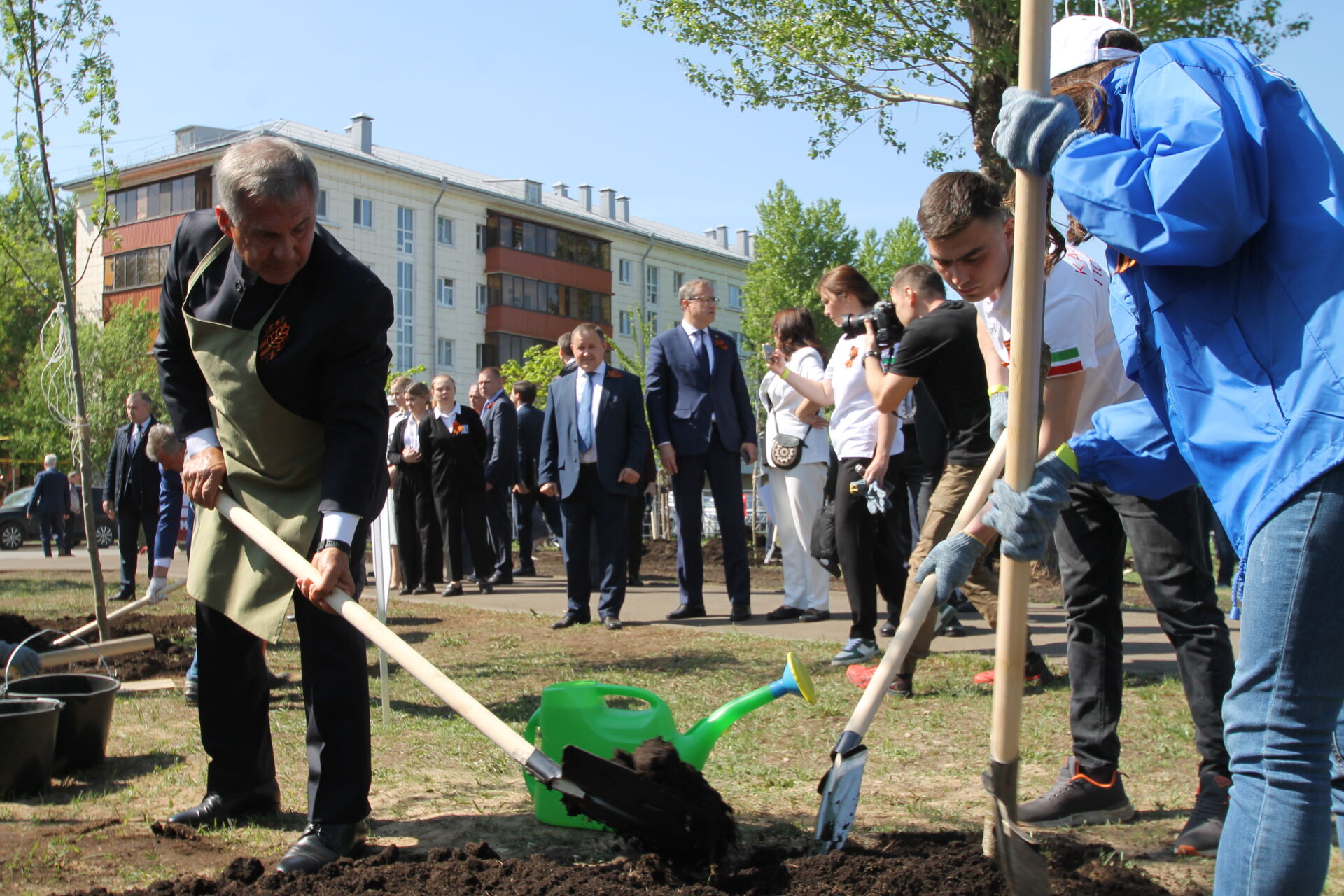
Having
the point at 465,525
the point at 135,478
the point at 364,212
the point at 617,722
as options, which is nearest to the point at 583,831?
the point at 617,722

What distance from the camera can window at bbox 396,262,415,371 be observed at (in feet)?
161

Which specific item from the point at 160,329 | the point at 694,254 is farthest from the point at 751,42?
the point at 694,254

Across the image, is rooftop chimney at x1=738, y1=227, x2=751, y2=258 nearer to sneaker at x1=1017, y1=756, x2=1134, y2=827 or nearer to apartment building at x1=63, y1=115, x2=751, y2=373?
apartment building at x1=63, y1=115, x2=751, y2=373

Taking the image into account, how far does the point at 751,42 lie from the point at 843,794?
15.4 meters

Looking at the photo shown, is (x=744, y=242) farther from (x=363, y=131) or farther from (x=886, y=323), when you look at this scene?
(x=886, y=323)

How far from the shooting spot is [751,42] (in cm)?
1650

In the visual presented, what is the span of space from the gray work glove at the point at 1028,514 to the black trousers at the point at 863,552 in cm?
326

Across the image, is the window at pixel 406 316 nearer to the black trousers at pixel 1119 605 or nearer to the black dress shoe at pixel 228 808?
the black dress shoe at pixel 228 808

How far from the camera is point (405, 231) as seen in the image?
160ft

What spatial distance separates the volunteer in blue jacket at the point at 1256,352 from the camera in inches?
71.0

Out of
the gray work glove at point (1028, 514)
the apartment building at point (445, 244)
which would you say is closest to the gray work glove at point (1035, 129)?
the gray work glove at point (1028, 514)

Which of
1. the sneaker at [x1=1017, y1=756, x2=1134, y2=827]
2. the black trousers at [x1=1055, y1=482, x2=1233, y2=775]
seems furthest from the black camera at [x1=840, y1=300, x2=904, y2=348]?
the sneaker at [x1=1017, y1=756, x2=1134, y2=827]

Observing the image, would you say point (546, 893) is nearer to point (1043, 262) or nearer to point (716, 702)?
point (1043, 262)

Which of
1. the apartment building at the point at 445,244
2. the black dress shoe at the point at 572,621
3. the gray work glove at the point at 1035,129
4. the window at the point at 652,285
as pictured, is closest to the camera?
the gray work glove at the point at 1035,129
